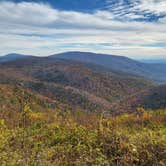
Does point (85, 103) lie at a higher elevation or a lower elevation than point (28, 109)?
lower

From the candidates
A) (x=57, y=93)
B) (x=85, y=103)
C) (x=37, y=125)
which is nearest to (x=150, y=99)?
(x=85, y=103)

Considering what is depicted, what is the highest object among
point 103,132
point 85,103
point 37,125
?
point 103,132

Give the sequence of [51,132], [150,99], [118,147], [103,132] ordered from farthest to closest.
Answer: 1. [150,99]
2. [51,132]
3. [103,132]
4. [118,147]

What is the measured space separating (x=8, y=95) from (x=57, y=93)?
2511 inches

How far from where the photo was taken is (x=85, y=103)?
13562 centimetres

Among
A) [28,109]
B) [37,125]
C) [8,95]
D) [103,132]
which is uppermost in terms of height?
[28,109]

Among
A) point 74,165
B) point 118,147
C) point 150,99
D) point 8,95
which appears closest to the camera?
point 74,165

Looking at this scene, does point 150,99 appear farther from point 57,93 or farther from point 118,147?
point 118,147

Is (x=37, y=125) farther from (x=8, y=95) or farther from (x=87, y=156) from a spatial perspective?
(x=8, y=95)

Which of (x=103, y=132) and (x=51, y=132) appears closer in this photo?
(x=103, y=132)

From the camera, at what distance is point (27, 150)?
622 cm

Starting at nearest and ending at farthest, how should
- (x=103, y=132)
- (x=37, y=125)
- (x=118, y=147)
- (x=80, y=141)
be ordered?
(x=118, y=147)
(x=103, y=132)
(x=80, y=141)
(x=37, y=125)

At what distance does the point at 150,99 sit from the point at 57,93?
52.3 meters

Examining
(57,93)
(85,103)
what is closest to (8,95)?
(85,103)
